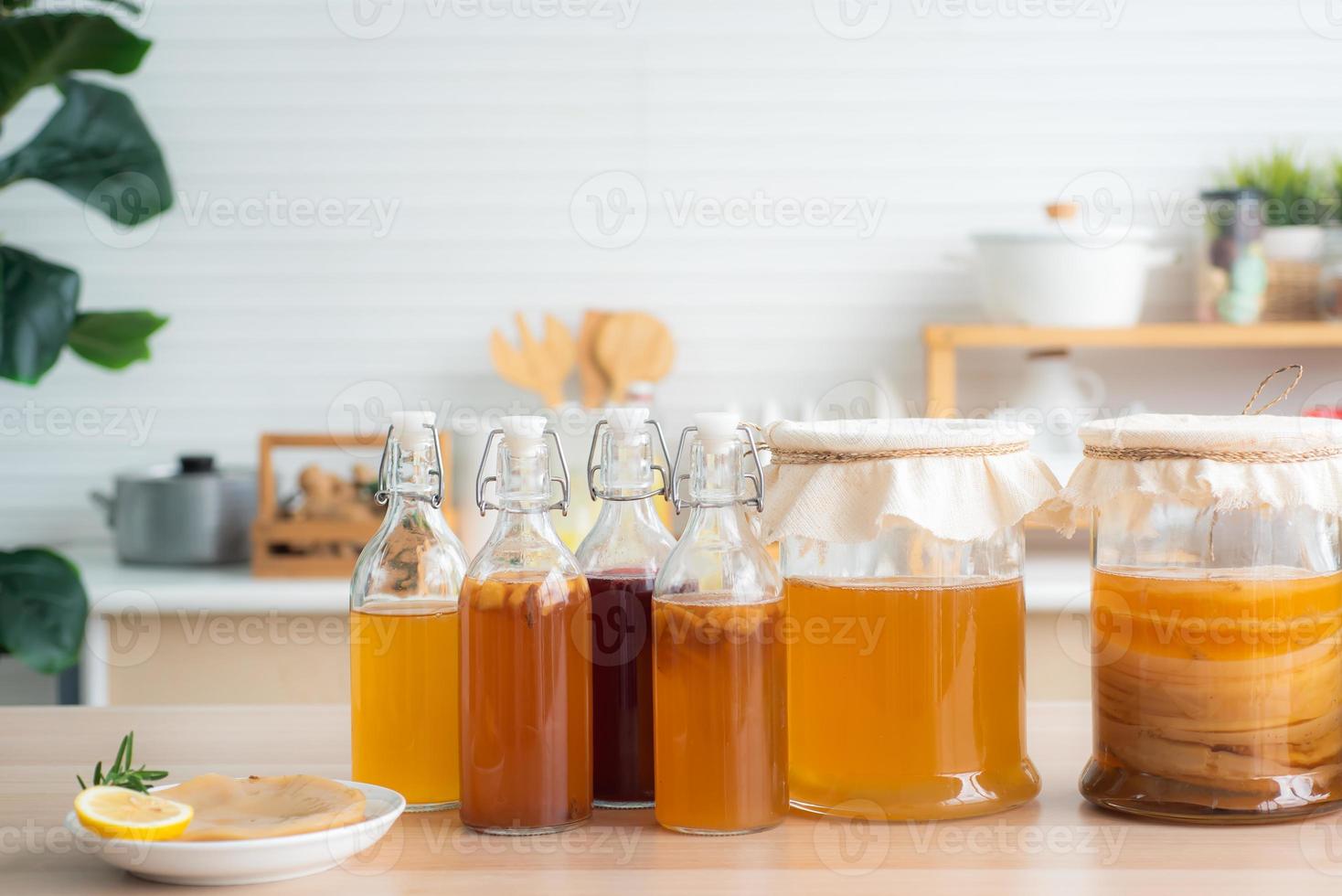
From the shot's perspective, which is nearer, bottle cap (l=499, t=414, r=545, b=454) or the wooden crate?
bottle cap (l=499, t=414, r=545, b=454)

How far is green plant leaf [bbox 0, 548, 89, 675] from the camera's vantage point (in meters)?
1.94

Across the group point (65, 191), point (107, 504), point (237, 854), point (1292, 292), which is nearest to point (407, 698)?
point (237, 854)

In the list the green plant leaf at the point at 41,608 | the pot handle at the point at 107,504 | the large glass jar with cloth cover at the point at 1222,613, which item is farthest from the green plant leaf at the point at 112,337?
the large glass jar with cloth cover at the point at 1222,613

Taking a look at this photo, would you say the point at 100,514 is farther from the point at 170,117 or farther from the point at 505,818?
the point at 505,818

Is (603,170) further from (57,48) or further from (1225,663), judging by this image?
(1225,663)

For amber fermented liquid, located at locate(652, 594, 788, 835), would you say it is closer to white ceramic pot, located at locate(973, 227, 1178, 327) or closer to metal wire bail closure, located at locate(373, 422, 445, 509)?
metal wire bail closure, located at locate(373, 422, 445, 509)

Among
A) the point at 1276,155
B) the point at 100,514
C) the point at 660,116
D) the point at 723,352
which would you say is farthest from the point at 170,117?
the point at 1276,155

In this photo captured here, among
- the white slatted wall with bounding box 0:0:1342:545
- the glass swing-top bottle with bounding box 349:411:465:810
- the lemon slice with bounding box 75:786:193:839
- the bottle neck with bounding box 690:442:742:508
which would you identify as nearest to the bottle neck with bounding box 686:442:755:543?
the bottle neck with bounding box 690:442:742:508

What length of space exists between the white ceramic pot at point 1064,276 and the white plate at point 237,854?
1841 millimetres

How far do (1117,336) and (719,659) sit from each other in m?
1.78

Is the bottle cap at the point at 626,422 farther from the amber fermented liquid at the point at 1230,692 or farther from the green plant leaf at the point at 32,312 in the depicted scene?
the green plant leaf at the point at 32,312

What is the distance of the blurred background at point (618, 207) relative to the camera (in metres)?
2.62

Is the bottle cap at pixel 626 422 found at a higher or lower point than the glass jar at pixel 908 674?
higher

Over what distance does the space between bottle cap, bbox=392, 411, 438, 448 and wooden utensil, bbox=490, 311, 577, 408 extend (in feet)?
5.87
